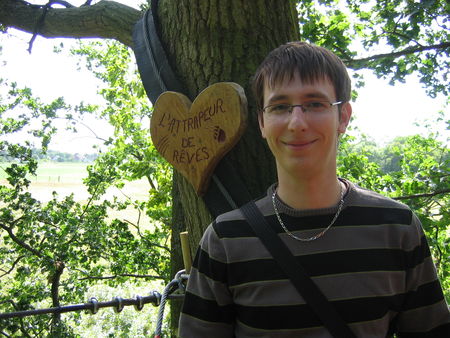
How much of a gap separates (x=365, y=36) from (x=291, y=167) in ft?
13.4

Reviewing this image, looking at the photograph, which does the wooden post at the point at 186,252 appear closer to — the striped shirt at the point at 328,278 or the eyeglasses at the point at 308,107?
the striped shirt at the point at 328,278

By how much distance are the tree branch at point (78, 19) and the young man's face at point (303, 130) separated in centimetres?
147

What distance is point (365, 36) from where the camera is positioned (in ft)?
15.8

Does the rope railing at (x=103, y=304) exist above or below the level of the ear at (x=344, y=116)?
below

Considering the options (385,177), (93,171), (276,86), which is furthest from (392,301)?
(93,171)

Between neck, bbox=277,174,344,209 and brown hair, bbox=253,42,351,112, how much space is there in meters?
0.25

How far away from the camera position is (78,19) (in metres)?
2.79

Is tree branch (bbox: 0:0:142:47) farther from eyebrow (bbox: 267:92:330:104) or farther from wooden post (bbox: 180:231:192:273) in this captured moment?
eyebrow (bbox: 267:92:330:104)

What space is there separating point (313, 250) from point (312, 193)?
16 centimetres

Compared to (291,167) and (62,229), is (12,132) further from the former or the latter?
(291,167)

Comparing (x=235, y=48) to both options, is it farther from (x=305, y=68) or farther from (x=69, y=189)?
(x=69, y=189)

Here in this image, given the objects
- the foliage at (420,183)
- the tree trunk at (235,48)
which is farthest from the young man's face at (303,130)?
the foliage at (420,183)

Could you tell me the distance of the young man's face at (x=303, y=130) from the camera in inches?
47.9

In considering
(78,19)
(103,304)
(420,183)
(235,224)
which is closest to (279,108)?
(235,224)
